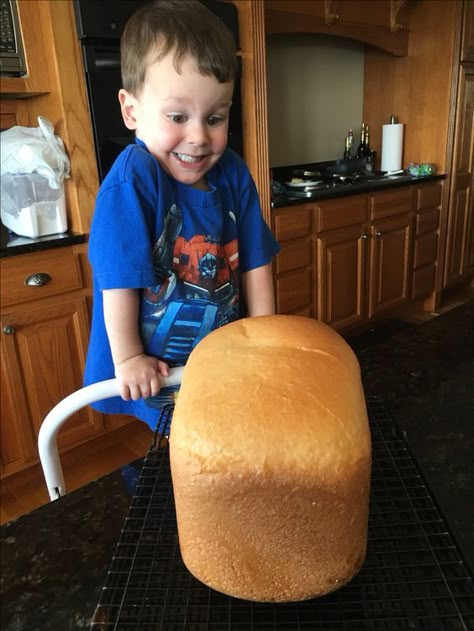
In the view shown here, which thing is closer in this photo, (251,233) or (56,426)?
(56,426)

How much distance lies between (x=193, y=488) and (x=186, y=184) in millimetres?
617

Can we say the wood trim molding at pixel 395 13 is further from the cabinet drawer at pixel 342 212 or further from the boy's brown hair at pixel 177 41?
the boy's brown hair at pixel 177 41

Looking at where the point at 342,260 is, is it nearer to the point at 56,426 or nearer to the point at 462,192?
the point at 462,192

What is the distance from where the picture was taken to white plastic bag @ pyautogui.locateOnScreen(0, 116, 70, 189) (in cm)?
181

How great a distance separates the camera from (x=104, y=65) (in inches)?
73.5

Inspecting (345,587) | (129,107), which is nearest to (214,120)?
(129,107)

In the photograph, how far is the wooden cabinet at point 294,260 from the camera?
262 cm

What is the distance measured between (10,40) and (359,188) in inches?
72.0

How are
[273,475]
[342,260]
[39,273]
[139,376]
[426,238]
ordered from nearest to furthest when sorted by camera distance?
[273,475] < [139,376] < [39,273] < [342,260] < [426,238]

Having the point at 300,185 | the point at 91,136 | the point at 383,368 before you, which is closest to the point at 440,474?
the point at 383,368

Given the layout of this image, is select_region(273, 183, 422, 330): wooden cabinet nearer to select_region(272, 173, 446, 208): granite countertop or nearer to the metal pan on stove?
select_region(272, 173, 446, 208): granite countertop

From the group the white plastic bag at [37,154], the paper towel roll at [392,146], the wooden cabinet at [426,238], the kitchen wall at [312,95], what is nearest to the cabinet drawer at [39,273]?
the white plastic bag at [37,154]

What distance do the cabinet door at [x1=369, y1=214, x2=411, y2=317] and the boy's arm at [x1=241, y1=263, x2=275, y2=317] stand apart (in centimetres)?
221

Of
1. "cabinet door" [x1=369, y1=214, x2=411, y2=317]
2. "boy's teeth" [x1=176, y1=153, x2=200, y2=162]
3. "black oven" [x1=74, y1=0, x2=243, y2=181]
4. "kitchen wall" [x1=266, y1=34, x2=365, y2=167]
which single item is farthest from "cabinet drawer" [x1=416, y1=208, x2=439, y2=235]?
"boy's teeth" [x1=176, y1=153, x2=200, y2=162]
